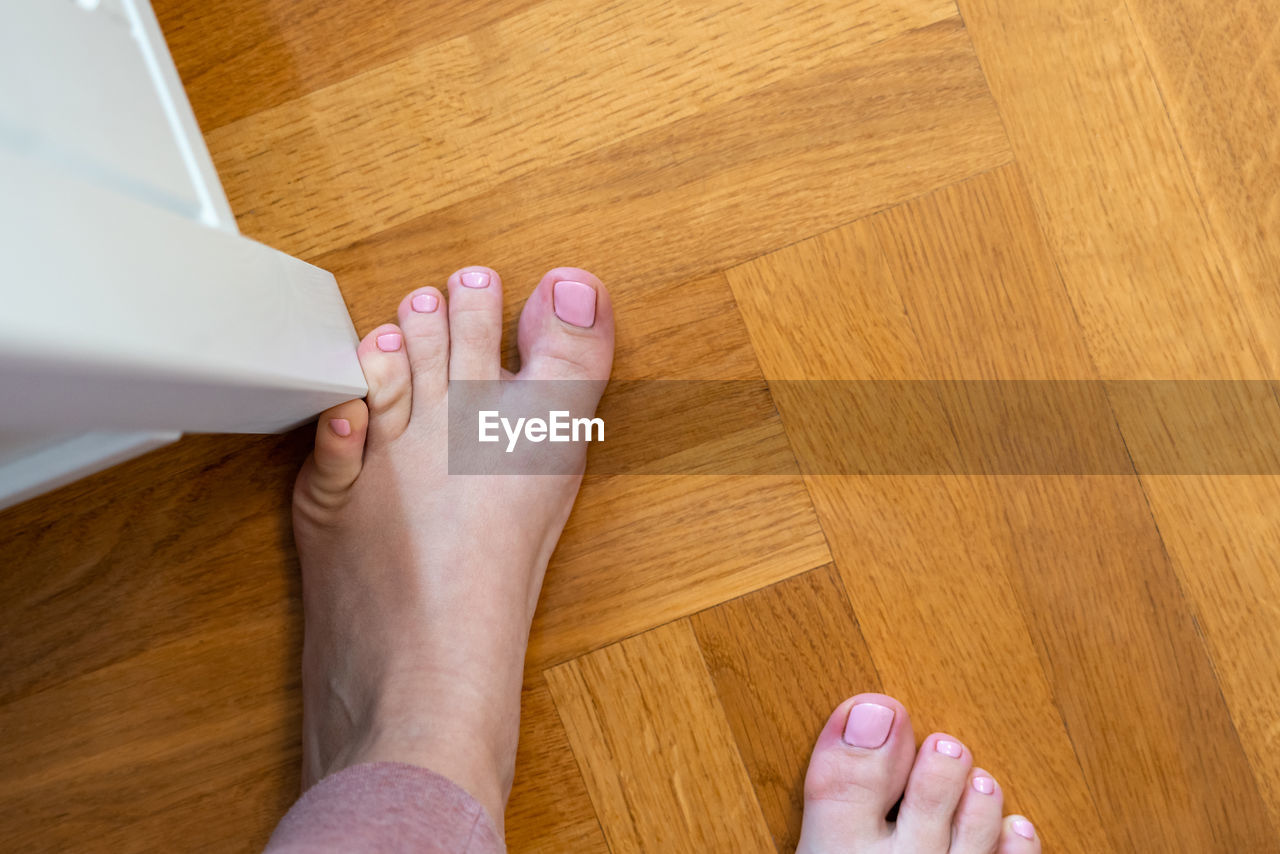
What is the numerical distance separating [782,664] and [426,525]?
0.90 feet

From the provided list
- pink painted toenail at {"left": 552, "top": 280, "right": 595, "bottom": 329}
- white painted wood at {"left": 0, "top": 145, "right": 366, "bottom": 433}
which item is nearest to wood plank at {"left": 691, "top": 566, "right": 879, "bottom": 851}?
pink painted toenail at {"left": 552, "top": 280, "right": 595, "bottom": 329}

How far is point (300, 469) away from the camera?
62cm

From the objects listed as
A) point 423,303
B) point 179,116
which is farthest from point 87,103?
point 423,303

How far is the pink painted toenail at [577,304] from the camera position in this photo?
1.96 feet

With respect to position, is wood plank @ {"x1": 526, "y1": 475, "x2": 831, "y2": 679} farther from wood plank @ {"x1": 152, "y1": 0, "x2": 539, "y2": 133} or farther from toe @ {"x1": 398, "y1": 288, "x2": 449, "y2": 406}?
wood plank @ {"x1": 152, "y1": 0, "x2": 539, "y2": 133}

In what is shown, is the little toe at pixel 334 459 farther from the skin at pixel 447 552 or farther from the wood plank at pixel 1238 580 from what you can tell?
the wood plank at pixel 1238 580

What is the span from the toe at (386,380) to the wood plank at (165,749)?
17cm

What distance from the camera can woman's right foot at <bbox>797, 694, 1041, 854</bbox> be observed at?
62 centimetres

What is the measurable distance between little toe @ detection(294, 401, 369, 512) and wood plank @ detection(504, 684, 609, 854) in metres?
0.20

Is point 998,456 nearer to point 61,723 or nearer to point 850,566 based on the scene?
point 850,566

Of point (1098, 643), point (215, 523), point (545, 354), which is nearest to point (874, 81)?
point (545, 354)

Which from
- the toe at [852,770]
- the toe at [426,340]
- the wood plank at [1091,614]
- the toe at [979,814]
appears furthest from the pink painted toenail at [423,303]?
the toe at [979,814]

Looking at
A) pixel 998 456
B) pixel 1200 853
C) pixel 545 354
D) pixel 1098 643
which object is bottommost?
pixel 1200 853

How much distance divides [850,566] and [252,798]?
0.47m
